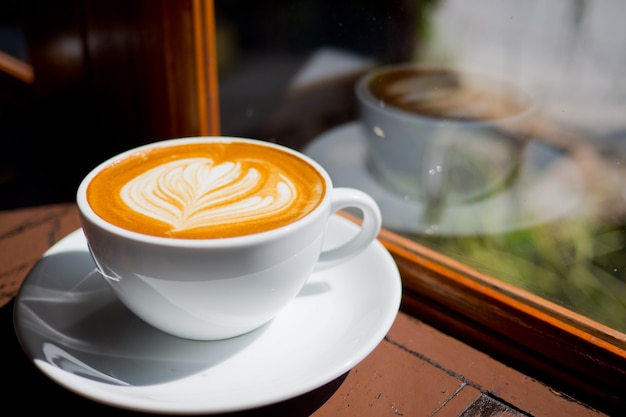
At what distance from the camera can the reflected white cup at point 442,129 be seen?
0.82 meters

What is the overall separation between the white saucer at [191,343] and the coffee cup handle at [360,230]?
1.4 inches

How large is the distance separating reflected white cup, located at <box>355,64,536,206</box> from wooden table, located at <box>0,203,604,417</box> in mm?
261

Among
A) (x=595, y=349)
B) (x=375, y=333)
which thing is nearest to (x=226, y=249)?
(x=375, y=333)

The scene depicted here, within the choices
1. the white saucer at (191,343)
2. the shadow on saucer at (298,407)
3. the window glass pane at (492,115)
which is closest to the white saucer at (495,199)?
the window glass pane at (492,115)

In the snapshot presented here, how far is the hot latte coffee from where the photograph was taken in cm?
54

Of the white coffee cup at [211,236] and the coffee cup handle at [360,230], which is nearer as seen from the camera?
the white coffee cup at [211,236]

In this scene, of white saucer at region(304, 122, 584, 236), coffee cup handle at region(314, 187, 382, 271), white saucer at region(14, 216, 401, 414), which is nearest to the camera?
white saucer at region(14, 216, 401, 414)

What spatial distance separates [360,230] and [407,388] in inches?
6.6

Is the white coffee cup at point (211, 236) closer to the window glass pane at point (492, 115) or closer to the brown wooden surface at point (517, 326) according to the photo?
the brown wooden surface at point (517, 326)

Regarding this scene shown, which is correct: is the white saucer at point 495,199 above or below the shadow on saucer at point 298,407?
above

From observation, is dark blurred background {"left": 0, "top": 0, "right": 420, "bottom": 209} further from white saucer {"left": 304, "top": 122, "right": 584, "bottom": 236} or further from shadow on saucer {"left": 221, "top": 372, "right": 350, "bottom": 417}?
shadow on saucer {"left": 221, "top": 372, "right": 350, "bottom": 417}

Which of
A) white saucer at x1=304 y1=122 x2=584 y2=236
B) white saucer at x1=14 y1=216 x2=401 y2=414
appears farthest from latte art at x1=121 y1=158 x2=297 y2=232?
white saucer at x1=304 y1=122 x2=584 y2=236

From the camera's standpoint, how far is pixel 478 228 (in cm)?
81

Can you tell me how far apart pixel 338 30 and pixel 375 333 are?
48cm
